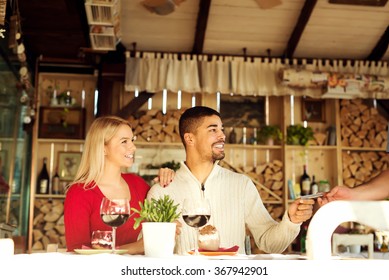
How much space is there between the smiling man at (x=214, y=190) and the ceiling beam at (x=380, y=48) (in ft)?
15.1

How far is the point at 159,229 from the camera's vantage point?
68.3 inches

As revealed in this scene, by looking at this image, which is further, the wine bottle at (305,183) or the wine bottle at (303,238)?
the wine bottle at (305,183)

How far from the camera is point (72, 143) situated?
7.27 meters

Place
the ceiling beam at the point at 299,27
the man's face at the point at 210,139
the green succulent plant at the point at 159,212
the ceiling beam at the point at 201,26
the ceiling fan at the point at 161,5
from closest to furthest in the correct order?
the green succulent plant at the point at 159,212, the man's face at the point at 210,139, the ceiling fan at the point at 161,5, the ceiling beam at the point at 201,26, the ceiling beam at the point at 299,27

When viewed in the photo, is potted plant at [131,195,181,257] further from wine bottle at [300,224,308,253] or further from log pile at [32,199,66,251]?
log pile at [32,199,66,251]

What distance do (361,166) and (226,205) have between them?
473cm

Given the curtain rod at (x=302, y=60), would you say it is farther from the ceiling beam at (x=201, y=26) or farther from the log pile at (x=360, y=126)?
the log pile at (x=360, y=126)

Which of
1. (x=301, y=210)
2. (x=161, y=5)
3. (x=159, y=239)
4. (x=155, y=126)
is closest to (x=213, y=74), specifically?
(x=155, y=126)

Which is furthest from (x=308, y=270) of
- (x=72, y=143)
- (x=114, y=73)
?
(x=72, y=143)

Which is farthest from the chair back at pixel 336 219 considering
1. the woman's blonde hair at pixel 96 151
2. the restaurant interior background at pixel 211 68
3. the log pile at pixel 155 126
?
the log pile at pixel 155 126

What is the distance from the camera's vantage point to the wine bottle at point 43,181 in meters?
6.98

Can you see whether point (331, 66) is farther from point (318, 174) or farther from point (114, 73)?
point (114, 73)

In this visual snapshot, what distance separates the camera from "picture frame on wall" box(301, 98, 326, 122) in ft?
24.6

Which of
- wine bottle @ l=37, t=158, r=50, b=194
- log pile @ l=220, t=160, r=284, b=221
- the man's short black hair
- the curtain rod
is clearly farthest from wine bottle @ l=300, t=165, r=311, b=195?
the man's short black hair
